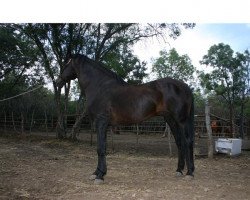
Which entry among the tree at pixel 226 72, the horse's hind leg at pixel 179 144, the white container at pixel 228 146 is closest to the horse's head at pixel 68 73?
the horse's hind leg at pixel 179 144

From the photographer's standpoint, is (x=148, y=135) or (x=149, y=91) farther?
(x=148, y=135)

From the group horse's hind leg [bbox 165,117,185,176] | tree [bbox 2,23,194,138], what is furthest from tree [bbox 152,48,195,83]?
horse's hind leg [bbox 165,117,185,176]

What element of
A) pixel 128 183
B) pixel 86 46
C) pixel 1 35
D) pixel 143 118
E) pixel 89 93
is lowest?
pixel 128 183

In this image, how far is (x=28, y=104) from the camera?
66.3 feet

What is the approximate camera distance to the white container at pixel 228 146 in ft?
29.2

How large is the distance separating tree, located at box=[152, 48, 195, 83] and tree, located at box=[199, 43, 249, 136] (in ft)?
37.8

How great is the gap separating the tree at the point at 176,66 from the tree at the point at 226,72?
11536 mm

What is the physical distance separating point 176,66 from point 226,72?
13.6 metres

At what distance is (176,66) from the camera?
40.3m

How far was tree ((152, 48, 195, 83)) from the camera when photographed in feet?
131

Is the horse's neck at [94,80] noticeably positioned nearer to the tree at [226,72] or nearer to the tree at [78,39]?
the tree at [78,39]

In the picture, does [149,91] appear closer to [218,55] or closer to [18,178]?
[18,178]
